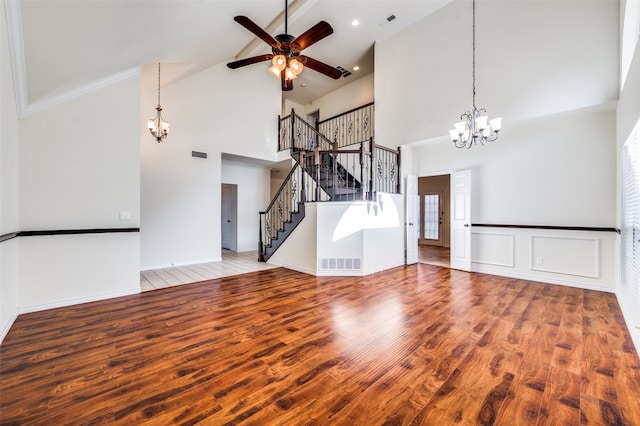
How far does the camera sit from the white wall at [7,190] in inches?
97.7

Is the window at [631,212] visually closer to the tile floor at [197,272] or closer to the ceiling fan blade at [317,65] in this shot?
the ceiling fan blade at [317,65]

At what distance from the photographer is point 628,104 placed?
303cm

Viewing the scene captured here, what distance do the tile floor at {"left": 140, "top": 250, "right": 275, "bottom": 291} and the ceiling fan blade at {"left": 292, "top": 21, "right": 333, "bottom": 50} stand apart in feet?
13.3

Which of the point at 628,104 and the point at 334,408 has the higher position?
the point at 628,104

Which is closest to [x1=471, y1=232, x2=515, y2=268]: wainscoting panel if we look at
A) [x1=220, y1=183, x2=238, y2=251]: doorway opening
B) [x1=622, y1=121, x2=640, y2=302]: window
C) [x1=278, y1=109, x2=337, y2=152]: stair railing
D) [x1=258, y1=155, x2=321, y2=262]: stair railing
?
[x1=622, y1=121, x2=640, y2=302]: window

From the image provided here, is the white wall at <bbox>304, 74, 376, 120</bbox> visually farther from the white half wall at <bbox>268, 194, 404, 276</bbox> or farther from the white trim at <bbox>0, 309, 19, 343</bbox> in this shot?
the white trim at <bbox>0, 309, 19, 343</bbox>

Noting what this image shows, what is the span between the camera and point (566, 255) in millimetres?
4438

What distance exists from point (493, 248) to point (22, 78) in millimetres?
7249

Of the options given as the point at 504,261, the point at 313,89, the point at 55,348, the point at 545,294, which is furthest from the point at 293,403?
the point at 313,89

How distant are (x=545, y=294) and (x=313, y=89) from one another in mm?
8423

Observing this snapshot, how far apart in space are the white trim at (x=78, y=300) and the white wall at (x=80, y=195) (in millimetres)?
11

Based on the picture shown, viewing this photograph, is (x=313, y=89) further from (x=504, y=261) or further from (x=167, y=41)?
(x=504, y=261)

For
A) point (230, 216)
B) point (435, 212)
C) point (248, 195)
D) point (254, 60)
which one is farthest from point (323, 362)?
point (435, 212)

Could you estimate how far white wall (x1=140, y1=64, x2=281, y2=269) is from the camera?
18.8ft
